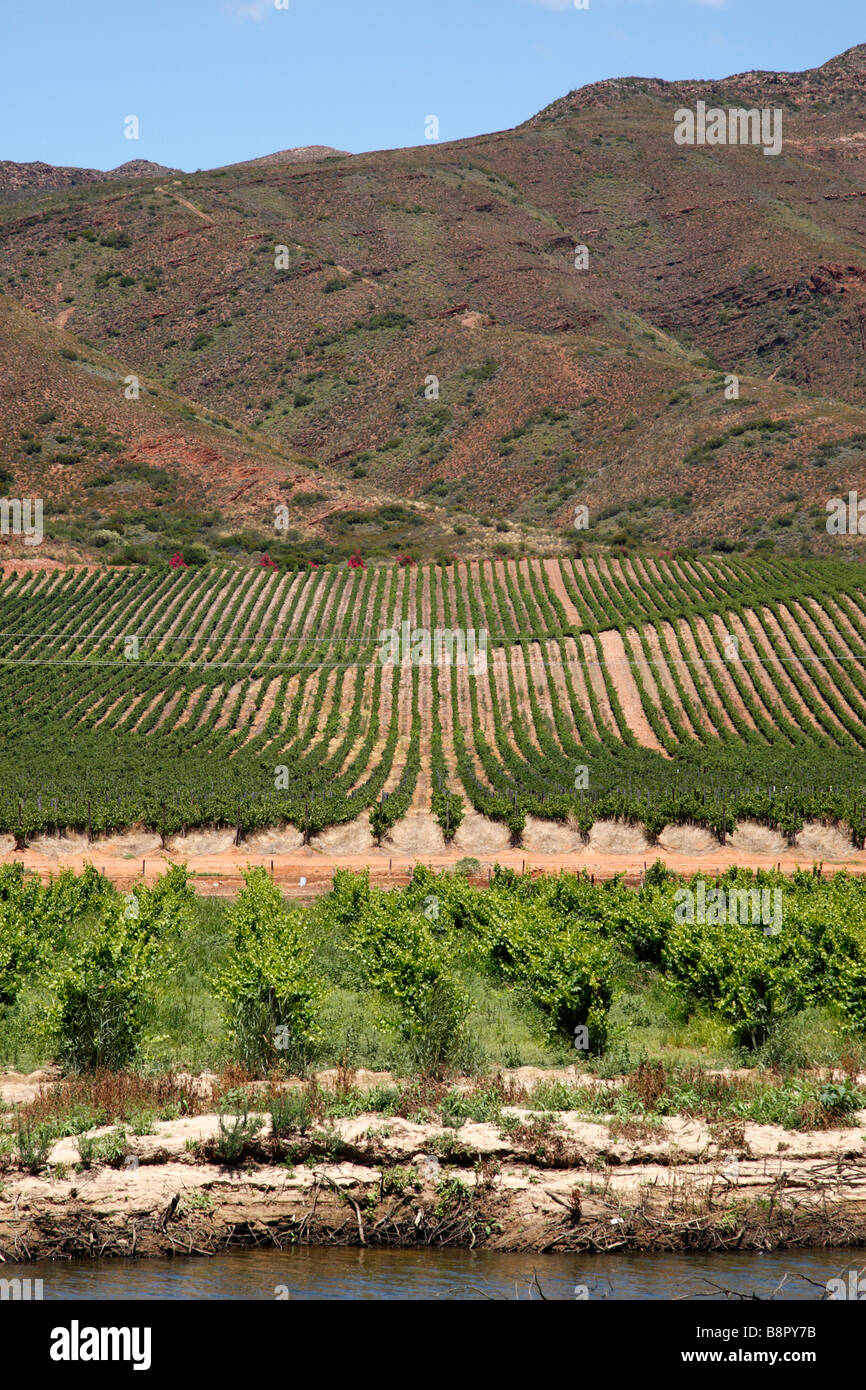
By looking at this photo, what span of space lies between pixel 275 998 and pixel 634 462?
97.0 m

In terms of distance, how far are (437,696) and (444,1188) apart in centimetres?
4309

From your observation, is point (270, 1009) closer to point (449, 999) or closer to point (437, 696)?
point (449, 999)

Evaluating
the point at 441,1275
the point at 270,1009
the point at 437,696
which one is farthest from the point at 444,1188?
the point at 437,696

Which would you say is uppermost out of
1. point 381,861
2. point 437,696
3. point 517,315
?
point 517,315

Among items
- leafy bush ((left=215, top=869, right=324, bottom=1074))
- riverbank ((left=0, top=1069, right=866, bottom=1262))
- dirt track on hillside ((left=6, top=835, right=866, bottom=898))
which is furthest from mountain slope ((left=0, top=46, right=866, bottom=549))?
riverbank ((left=0, top=1069, right=866, bottom=1262))

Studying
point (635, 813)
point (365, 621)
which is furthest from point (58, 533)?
point (635, 813)

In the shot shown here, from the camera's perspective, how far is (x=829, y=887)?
1108 inches

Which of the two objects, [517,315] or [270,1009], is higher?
[517,315]

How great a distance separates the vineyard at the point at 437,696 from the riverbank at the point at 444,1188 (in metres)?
26.4

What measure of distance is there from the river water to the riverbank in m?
0.24

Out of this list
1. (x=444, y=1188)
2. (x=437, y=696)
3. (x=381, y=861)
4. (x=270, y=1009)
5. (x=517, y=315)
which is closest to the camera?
(x=444, y=1188)

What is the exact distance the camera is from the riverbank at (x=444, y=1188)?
535 inches

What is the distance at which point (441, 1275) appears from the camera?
12883mm

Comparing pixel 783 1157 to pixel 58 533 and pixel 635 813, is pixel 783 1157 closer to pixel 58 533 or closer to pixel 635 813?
pixel 635 813
